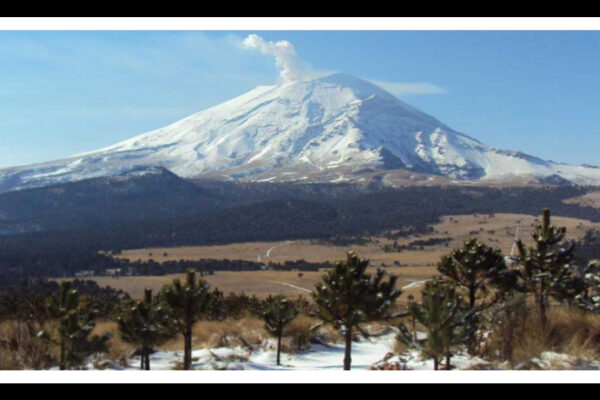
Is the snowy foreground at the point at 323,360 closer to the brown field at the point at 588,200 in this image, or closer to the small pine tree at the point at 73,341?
the small pine tree at the point at 73,341

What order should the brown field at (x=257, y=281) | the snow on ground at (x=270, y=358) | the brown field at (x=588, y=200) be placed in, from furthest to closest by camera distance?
the brown field at (x=588, y=200)
the brown field at (x=257, y=281)
the snow on ground at (x=270, y=358)

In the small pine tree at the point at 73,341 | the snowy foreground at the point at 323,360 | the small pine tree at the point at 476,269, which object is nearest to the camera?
the snowy foreground at the point at 323,360

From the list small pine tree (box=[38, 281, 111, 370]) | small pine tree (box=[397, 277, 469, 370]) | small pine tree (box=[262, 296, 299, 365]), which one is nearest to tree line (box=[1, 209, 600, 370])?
small pine tree (box=[38, 281, 111, 370])

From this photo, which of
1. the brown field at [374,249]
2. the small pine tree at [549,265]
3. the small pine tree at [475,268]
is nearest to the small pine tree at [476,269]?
the small pine tree at [475,268]

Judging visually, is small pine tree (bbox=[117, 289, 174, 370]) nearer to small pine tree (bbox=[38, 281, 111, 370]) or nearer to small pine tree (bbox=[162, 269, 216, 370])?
small pine tree (bbox=[162, 269, 216, 370])

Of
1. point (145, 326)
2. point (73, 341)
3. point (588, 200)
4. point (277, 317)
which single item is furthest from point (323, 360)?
point (588, 200)

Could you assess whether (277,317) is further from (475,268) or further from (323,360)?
(475,268)
